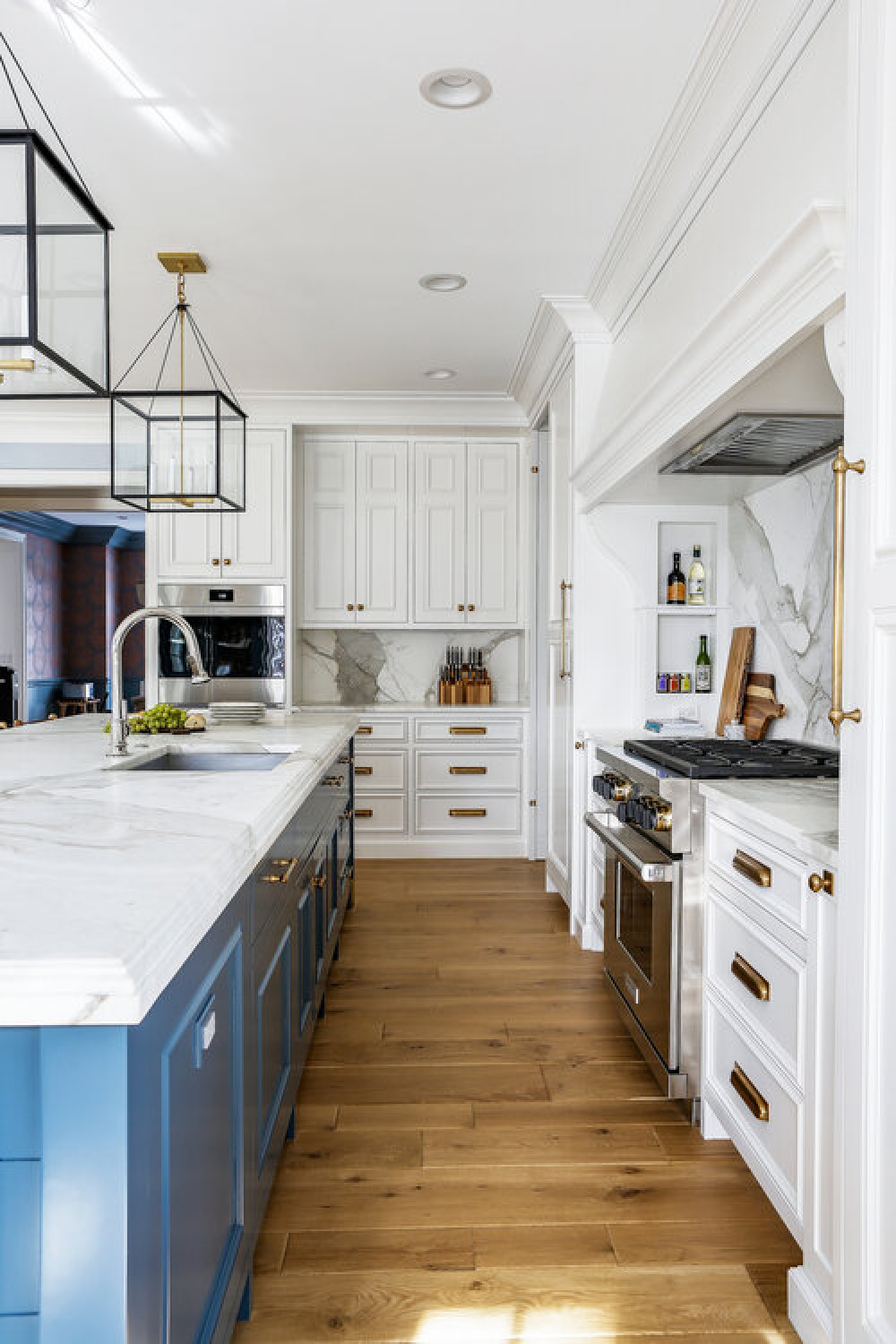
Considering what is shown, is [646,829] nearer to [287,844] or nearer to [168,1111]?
[287,844]

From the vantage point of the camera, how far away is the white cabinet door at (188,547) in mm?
5359

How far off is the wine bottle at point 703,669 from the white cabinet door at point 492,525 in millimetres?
1856

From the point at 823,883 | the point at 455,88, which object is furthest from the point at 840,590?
the point at 455,88

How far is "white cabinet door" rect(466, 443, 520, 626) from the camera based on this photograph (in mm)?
5574

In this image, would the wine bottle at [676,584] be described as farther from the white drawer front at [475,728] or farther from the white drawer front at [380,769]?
the white drawer front at [380,769]

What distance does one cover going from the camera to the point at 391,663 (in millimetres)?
6008

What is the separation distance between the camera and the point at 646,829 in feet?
8.46

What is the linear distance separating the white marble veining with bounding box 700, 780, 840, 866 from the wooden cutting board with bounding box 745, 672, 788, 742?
2.84 ft

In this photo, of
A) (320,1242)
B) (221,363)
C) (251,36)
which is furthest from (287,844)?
(221,363)

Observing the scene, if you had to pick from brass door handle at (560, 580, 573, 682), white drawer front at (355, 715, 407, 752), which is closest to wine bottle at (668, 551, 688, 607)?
brass door handle at (560, 580, 573, 682)

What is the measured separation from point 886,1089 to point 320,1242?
3.97 ft

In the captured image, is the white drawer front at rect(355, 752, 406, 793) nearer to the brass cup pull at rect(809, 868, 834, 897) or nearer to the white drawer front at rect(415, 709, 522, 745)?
the white drawer front at rect(415, 709, 522, 745)

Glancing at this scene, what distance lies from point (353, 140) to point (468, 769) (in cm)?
346

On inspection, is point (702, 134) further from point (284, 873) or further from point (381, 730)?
point (381, 730)
